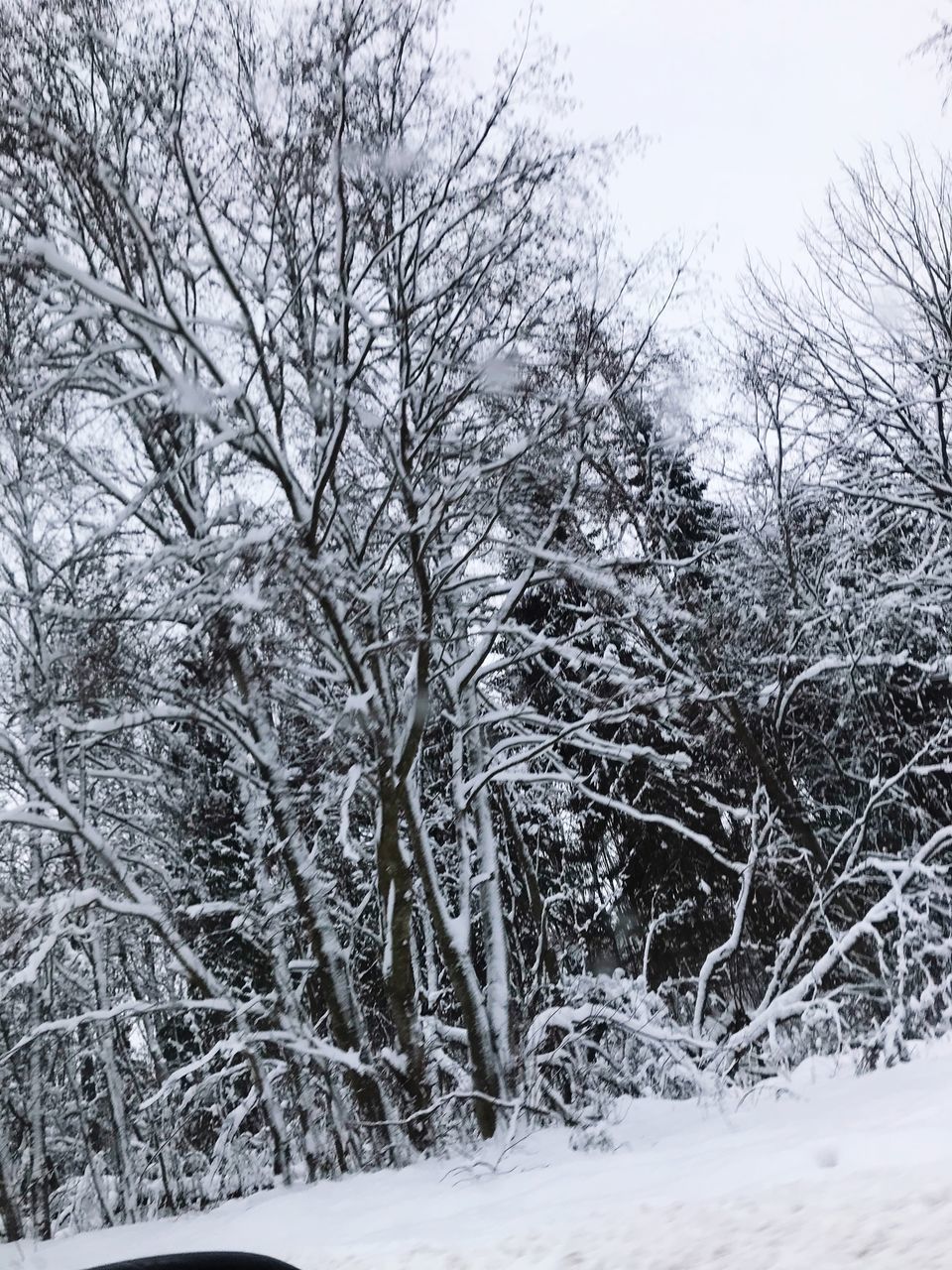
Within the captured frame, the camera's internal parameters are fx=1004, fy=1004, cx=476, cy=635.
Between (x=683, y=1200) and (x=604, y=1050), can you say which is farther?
(x=604, y=1050)

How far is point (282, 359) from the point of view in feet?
26.5

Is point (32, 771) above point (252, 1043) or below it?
above

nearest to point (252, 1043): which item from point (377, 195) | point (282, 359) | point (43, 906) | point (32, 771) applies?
point (43, 906)

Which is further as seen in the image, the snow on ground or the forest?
A: the forest

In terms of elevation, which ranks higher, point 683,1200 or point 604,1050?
point 683,1200

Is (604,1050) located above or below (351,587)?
below

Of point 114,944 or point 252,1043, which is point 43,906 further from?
point 114,944

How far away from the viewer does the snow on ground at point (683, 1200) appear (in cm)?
327

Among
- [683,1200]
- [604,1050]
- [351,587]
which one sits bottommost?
[604,1050]

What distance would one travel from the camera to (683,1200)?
4.05 metres

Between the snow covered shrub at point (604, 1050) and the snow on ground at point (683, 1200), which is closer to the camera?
the snow on ground at point (683, 1200)

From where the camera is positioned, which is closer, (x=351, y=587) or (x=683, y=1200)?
(x=683, y=1200)

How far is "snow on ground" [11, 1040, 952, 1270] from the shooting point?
3268 millimetres

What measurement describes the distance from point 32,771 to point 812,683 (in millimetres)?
10680
